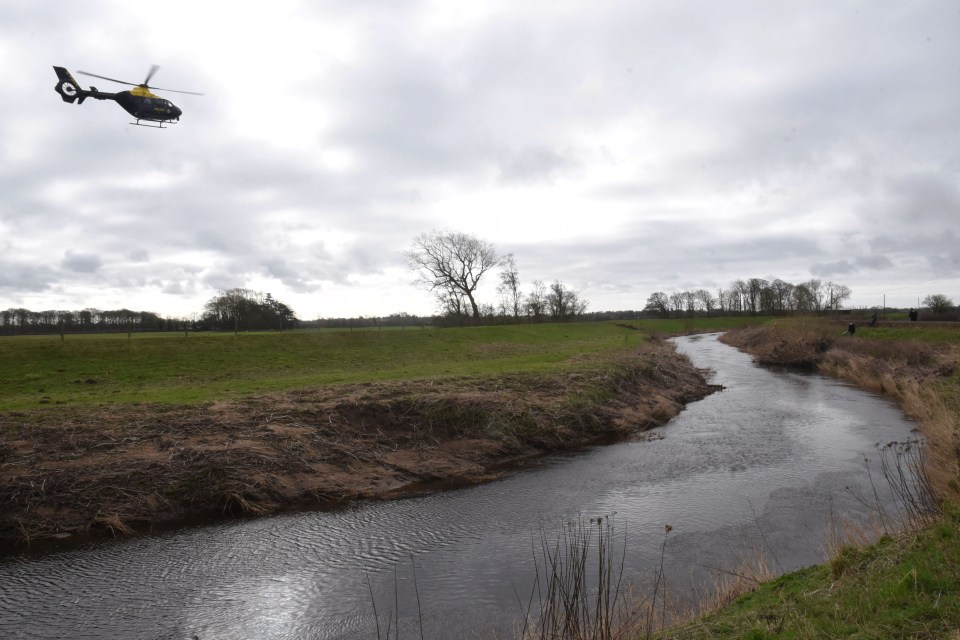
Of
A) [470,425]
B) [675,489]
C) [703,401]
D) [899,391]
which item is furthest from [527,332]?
[675,489]

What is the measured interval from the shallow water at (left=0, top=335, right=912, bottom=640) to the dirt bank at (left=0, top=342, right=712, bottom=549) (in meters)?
1.00

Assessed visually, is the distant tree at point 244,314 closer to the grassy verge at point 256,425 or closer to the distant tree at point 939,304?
the grassy verge at point 256,425

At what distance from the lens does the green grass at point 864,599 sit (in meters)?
5.03

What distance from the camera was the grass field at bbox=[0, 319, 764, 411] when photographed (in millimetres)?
20078

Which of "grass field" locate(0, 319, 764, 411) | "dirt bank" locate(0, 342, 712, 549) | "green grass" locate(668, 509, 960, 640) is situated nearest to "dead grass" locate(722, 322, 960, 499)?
"green grass" locate(668, 509, 960, 640)

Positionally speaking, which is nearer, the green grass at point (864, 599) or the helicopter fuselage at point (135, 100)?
the green grass at point (864, 599)

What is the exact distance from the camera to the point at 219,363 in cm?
2833

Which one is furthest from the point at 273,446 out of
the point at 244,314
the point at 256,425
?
the point at 244,314

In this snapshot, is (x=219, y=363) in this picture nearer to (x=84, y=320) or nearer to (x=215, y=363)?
(x=215, y=363)

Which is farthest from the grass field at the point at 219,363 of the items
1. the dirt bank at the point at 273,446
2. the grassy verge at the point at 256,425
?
the dirt bank at the point at 273,446

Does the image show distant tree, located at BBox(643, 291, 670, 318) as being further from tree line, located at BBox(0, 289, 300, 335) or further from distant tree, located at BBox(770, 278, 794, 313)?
tree line, located at BBox(0, 289, 300, 335)

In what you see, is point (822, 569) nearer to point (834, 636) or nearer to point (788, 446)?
point (834, 636)

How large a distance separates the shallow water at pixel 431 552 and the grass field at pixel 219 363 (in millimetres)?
7890

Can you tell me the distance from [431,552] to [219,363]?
22.1 meters
